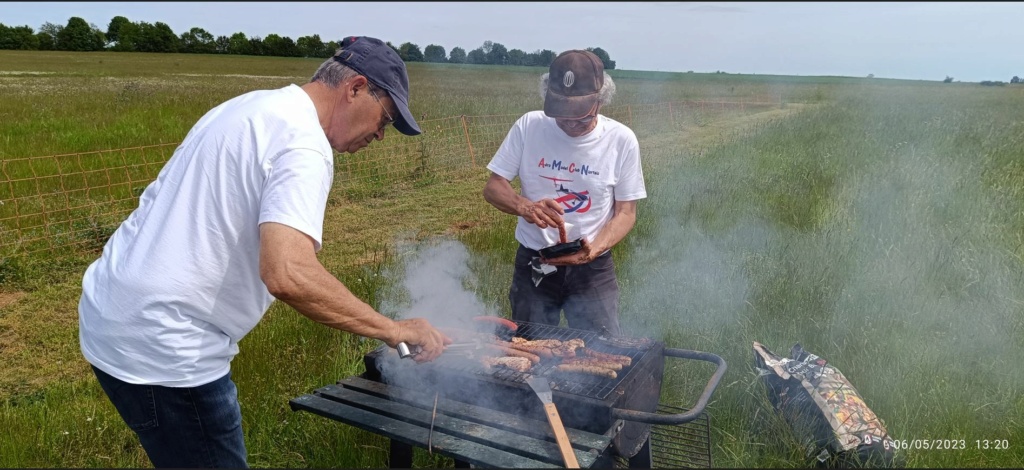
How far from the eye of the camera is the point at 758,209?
23.4 feet

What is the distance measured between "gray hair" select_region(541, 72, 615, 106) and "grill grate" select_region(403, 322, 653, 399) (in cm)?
122

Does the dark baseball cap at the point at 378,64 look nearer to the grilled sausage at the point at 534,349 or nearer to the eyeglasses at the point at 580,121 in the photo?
the grilled sausage at the point at 534,349

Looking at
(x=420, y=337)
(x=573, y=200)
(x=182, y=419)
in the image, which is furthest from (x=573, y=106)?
(x=182, y=419)

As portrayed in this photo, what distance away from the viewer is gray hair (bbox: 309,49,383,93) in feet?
6.61

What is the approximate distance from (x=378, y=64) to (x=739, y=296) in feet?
12.1

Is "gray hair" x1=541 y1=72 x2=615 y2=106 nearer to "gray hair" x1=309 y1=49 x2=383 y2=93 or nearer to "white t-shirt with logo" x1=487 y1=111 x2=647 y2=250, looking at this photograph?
"white t-shirt with logo" x1=487 y1=111 x2=647 y2=250

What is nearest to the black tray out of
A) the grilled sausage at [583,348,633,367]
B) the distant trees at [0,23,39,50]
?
the grilled sausage at [583,348,633,367]

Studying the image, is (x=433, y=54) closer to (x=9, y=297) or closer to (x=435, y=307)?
(x=435, y=307)

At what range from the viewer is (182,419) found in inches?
79.0

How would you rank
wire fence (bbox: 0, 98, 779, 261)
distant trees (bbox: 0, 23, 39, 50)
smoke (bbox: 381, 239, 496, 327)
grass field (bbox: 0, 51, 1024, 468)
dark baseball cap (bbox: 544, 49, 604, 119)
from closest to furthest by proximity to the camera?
1. dark baseball cap (bbox: 544, 49, 604, 119)
2. grass field (bbox: 0, 51, 1024, 468)
3. smoke (bbox: 381, 239, 496, 327)
4. wire fence (bbox: 0, 98, 779, 261)
5. distant trees (bbox: 0, 23, 39, 50)

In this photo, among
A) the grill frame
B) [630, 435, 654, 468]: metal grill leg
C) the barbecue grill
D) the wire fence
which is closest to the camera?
the barbecue grill

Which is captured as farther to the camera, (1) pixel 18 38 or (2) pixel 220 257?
(1) pixel 18 38

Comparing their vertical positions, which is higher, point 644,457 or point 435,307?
point 435,307

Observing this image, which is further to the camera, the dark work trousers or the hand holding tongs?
the dark work trousers
